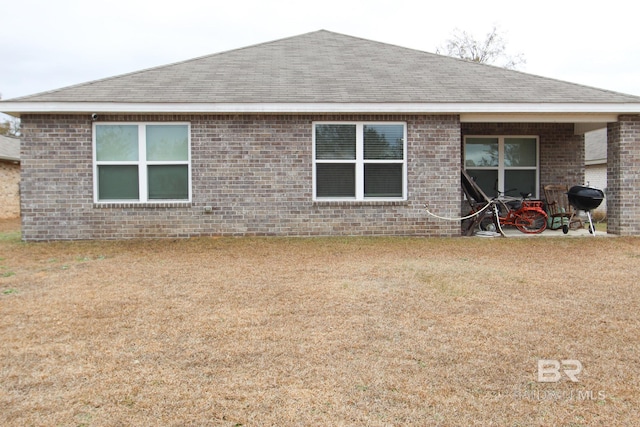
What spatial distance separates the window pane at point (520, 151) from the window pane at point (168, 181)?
7.99m

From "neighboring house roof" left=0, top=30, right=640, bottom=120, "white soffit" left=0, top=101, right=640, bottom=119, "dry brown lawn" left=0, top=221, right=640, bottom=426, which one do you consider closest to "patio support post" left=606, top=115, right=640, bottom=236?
"white soffit" left=0, top=101, right=640, bottom=119

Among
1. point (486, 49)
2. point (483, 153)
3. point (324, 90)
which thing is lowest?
point (483, 153)

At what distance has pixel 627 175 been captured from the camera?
10.3 m

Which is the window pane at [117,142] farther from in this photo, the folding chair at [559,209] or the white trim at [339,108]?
the folding chair at [559,209]

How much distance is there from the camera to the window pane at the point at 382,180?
10.2 meters

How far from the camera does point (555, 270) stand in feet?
22.2

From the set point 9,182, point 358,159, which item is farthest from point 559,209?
point 9,182

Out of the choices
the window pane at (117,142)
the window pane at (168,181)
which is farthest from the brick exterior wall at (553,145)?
the window pane at (117,142)

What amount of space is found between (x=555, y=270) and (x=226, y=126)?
648cm

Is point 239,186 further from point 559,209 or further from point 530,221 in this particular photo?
point 559,209

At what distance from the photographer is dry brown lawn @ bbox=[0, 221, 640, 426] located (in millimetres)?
2797

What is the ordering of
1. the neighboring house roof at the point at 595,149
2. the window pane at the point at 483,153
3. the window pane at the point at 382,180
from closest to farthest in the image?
the window pane at the point at 382,180, the window pane at the point at 483,153, the neighboring house roof at the point at 595,149

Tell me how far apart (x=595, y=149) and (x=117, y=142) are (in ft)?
62.4

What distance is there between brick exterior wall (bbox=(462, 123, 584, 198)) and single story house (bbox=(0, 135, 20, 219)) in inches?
696
